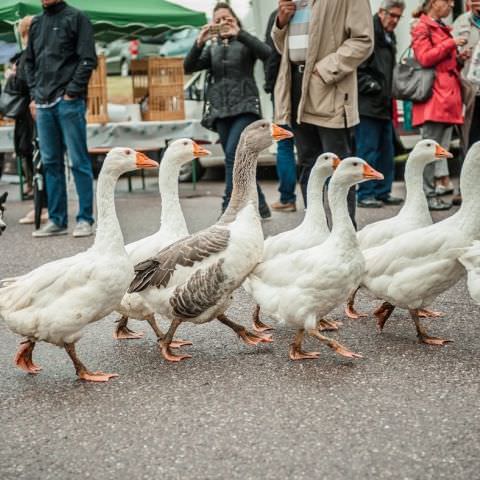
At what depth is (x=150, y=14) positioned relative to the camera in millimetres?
13227

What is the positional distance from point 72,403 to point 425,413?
1.72 metres

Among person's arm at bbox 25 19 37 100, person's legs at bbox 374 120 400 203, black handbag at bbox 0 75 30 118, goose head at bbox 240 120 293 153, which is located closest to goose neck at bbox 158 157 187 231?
goose head at bbox 240 120 293 153

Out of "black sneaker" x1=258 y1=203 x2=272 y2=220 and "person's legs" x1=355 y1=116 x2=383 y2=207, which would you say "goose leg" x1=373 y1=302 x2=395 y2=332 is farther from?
"person's legs" x1=355 y1=116 x2=383 y2=207

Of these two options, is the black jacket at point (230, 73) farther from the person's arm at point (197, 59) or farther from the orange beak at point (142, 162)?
the orange beak at point (142, 162)

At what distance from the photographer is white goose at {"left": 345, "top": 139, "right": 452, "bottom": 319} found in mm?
5402

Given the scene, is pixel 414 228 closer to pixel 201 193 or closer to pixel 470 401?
pixel 470 401

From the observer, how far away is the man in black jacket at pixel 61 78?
8.23m

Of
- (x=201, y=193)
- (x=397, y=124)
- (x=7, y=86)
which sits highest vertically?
(x=7, y=86)

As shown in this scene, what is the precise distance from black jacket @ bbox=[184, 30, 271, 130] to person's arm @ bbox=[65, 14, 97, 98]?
97 cm

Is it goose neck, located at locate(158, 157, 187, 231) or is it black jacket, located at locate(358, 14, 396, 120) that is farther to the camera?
black jacket, located at locate(358, 14, 396, 120)

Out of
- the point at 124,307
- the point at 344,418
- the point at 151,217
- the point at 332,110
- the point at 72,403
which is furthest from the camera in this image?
the point at 151,217

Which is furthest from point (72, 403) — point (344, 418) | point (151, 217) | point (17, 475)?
point (151, 217)

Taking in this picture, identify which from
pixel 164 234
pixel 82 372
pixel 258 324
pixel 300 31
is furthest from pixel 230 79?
pixel 82 372

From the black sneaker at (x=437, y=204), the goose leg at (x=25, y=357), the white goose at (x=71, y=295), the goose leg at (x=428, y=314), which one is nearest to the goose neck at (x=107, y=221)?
the white goose at (x=71, y=295)
